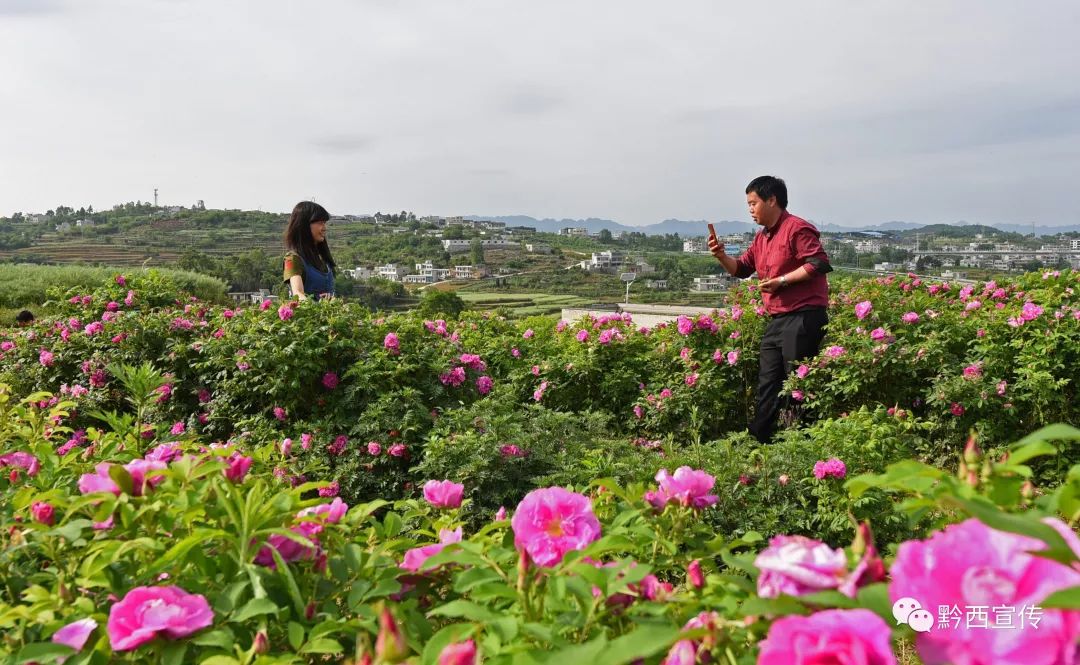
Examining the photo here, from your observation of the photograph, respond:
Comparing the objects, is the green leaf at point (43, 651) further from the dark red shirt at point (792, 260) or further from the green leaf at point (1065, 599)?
the dark red shirt at point (792, 260)

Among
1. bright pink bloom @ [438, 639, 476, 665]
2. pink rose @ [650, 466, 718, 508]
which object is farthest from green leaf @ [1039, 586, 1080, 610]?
pink rose @ [650, 466, 718, 508]

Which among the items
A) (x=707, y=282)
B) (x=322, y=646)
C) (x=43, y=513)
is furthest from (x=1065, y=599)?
(x=707, y=282)

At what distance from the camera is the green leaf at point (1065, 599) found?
466mm

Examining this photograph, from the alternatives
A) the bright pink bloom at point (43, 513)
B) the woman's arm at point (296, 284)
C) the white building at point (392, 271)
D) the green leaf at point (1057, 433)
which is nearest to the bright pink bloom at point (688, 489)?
the green leaf at point (1057, 433)

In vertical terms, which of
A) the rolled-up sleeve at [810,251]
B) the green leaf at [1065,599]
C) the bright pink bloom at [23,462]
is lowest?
the bright pink bloom at [23,462]

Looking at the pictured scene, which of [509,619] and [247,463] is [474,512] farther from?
[509,619]

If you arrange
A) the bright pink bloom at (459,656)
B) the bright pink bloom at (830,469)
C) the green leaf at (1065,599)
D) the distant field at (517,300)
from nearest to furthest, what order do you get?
1. the green leaf at (1065,599)
2. the bright pink bloom at (459,656)
3. the bright pink bloom at (830,469)
4. the distant field at (517,300)

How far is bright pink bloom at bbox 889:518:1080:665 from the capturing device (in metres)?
0.50

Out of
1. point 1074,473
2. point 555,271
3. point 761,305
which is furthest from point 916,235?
point 1074,473

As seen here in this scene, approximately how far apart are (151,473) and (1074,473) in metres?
1.17

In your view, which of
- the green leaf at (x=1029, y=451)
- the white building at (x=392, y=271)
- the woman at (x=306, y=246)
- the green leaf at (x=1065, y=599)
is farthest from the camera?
the white building at (x=392, y=271)

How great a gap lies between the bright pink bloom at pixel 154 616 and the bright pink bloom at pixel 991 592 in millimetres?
759

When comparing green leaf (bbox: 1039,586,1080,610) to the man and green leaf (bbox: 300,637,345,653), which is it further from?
the man

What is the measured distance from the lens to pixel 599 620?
2.89 feet
